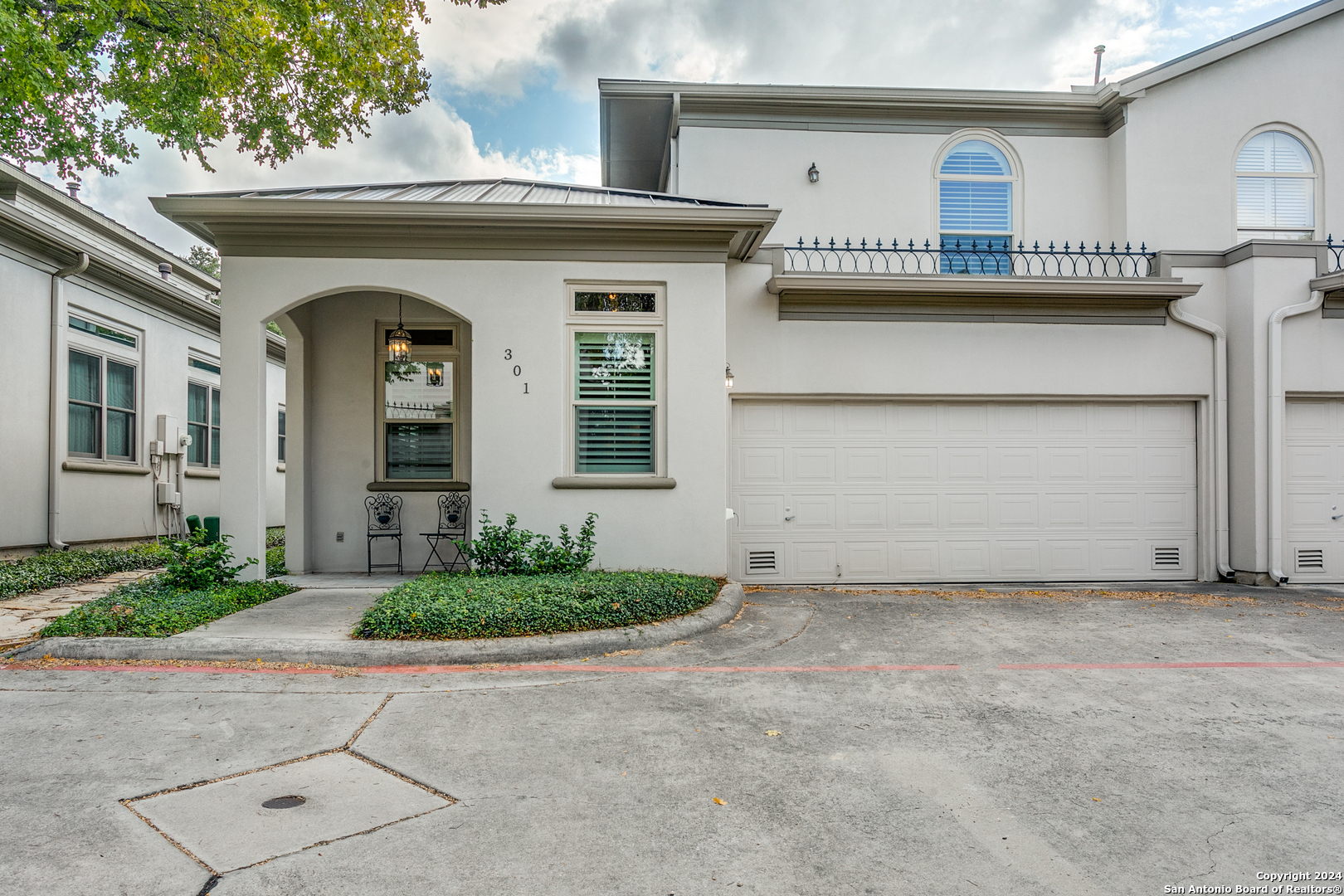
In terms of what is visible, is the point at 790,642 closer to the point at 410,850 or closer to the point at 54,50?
the point at 410,850

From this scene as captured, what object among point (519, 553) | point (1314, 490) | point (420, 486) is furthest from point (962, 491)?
point (420, 486)

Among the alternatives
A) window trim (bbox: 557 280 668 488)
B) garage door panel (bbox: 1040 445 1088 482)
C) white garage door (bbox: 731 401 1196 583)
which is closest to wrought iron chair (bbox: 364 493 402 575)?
window trim (bbox: 557 280 668 488)

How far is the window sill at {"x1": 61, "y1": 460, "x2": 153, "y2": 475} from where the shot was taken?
10.7m

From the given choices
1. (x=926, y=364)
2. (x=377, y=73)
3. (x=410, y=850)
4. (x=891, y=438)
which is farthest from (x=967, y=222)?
(x=410, y=850)

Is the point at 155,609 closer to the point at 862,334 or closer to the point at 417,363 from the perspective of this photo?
the point at 417,363

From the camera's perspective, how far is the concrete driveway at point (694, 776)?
104 inches

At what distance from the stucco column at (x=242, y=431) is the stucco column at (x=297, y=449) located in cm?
101

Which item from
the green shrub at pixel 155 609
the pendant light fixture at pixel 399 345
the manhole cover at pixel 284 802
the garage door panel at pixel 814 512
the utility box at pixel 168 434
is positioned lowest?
the manhole cover at pixel 284 802

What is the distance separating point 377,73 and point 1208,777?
13.2 metres

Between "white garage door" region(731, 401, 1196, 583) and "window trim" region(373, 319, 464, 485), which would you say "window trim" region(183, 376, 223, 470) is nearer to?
"window trim" region(373, 319, 464, 485)

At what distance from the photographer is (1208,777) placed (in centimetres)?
349

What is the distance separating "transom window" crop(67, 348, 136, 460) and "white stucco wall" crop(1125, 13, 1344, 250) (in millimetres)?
15427

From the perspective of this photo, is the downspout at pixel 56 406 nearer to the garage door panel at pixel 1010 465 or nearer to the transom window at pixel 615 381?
the transom window at pixel 615 381

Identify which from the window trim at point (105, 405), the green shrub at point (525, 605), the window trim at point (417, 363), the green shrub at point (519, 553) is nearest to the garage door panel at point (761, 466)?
the green shrub at point (525, 605)
